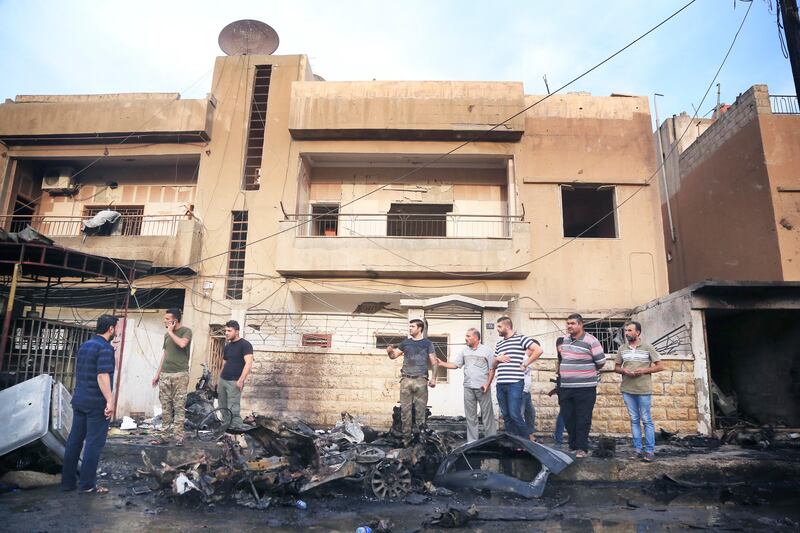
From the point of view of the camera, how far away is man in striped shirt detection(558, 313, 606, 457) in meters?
6.50

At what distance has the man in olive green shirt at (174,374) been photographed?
24.4ft


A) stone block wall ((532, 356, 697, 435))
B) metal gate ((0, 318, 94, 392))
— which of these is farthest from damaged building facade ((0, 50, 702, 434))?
stone block wall ((532, 356, 697, 435))

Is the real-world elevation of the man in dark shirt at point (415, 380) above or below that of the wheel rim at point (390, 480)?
above

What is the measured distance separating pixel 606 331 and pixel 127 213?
15379mm

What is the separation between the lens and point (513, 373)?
6.87m

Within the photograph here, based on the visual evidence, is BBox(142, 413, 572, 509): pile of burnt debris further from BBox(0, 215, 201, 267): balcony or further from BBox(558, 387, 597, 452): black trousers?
BBox(0, 215, 201, 267): balcony

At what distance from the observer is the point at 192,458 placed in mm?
5367

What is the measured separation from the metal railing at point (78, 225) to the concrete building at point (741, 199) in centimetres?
1658

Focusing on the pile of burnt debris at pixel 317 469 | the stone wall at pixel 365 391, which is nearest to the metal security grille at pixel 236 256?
the stone wall at pixel 365 391

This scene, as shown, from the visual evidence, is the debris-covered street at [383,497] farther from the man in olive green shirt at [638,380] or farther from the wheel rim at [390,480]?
the man in olive green shirt at [638,380]

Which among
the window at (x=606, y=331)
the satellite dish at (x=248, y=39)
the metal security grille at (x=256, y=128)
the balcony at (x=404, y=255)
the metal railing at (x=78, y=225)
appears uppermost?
the satellite dish at (x=248, y=39)

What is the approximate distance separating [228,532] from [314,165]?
13664 millimetres

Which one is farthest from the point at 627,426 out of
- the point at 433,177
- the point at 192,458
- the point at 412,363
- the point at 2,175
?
the point at 2,175

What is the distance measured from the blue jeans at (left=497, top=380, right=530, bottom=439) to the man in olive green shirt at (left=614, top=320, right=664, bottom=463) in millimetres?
1307
